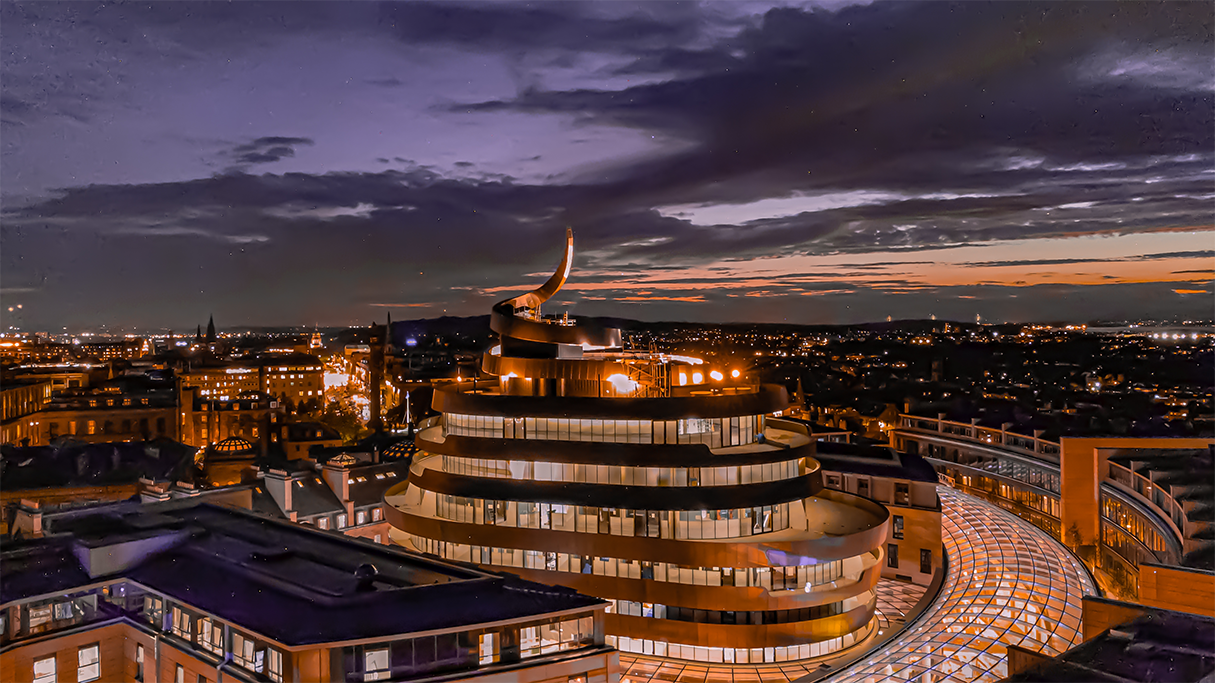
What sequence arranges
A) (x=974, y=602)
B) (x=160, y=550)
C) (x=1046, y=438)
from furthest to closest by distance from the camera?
(x=1046, y=438) → (x=974, y=602) → (x=160, y=550)

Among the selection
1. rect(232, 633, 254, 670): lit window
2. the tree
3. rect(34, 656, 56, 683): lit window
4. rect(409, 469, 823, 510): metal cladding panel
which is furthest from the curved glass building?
the tree

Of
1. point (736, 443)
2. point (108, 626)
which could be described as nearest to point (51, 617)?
point (108, 626)

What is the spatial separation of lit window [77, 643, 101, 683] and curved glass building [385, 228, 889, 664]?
20808mm

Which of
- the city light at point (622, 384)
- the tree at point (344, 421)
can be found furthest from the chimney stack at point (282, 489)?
the tree at point (344, 421)

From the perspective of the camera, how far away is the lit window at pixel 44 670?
3388 centimetres

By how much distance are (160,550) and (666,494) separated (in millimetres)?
28162

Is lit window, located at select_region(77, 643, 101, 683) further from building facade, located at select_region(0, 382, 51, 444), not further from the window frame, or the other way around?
building facade, located at select_region(0, 382, 51, 444)

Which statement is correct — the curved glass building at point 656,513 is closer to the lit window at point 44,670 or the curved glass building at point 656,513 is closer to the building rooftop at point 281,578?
the building rooftop at point 281,578

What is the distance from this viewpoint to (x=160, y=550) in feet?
133

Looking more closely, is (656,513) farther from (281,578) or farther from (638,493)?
(281,578)

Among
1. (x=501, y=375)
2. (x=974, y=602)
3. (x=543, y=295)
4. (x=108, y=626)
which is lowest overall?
(x=974, y=602)

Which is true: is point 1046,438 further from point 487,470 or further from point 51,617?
point 51,617

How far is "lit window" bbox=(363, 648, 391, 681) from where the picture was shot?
94.4 ft

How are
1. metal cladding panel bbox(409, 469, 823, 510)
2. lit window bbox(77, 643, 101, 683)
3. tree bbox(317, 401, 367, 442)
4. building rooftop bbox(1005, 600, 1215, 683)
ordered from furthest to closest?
tree bbox(317, 401, 367, 442)
metal cladding panel bbox(409, 469, 823, 510)
lit window bbox(77, 643, 101, 683)
building rooftop bbox(1005, 600, 1215, 683)
